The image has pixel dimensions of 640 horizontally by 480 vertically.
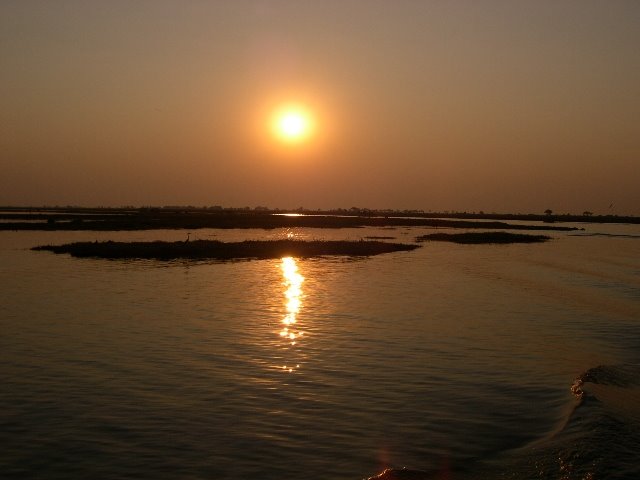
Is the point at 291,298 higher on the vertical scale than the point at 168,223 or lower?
lower

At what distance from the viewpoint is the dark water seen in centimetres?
1050

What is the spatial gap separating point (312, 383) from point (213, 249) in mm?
39316

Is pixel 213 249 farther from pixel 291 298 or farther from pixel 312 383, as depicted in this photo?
pixel 312 383

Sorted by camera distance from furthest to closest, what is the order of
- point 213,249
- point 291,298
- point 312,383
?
point 213,249, point 291,298, point 312,383

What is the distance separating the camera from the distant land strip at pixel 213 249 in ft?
160

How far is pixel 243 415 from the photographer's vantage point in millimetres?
12531

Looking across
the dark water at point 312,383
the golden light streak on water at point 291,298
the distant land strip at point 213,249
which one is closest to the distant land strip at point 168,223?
the distant land strip at point 213,249

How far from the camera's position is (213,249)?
53125mm

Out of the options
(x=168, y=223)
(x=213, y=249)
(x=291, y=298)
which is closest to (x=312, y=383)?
(x=291, y=298)

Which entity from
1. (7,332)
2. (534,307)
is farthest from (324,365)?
(534,307)

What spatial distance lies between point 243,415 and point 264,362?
433 cm

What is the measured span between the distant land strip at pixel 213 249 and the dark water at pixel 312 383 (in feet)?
55.1

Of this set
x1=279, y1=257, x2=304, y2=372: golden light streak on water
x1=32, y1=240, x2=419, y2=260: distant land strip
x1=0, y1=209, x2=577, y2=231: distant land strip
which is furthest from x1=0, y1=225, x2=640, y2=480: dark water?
x1=0, y1=209, x2=577, y2=231: distant land strip

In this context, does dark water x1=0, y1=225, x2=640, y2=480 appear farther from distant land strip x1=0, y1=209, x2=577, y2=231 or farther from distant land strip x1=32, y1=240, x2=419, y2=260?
distant land strip x1=0, y1=209, x2=577, y2=231
